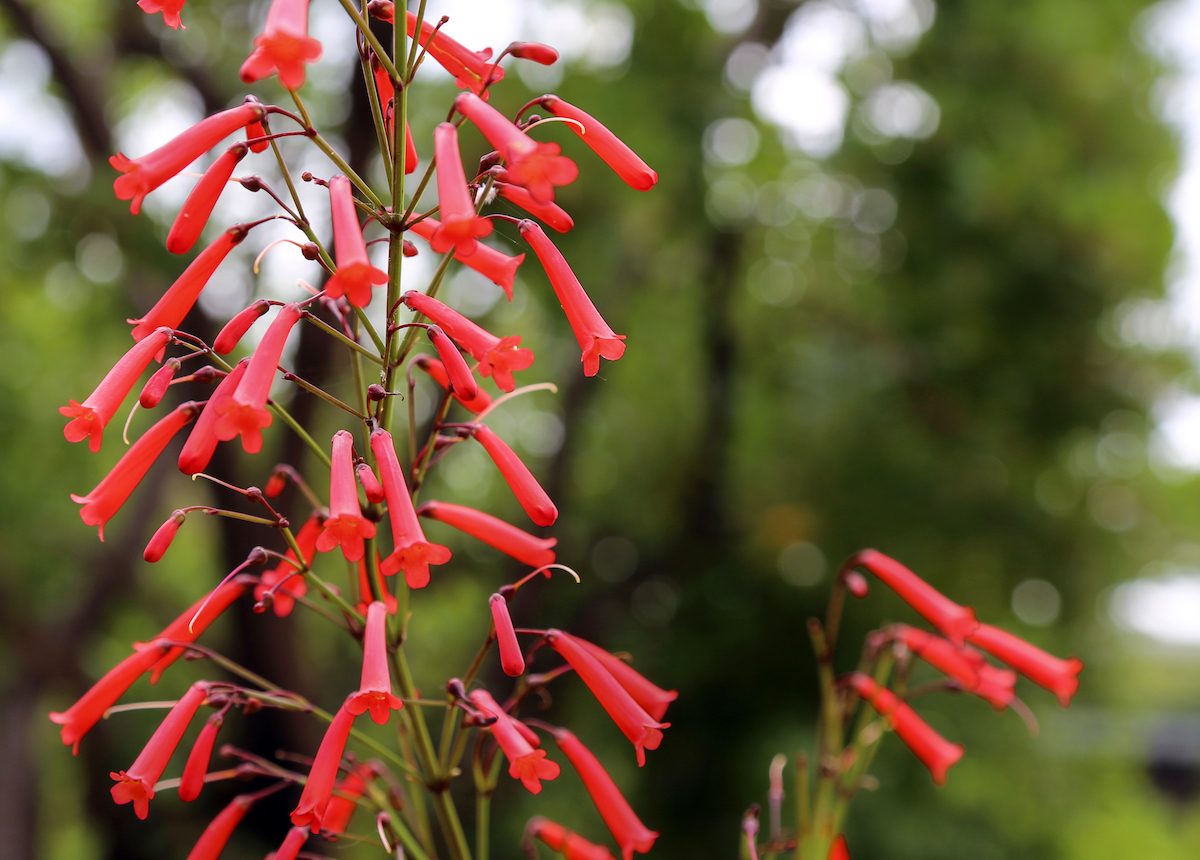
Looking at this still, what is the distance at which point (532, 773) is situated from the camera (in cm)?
127

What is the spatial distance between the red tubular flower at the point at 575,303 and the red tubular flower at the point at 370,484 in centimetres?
29

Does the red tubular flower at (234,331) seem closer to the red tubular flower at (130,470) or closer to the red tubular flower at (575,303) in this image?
the red tubular flower at (130,470)

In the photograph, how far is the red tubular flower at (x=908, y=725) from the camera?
1813 millimetres

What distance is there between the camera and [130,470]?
4.54 feet

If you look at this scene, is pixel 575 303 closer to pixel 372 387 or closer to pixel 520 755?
pixel 372 387

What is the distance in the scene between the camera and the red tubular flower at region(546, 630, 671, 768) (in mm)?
1315

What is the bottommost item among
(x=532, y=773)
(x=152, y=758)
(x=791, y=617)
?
(x=152, y=758)

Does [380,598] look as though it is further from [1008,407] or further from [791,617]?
[791,617]

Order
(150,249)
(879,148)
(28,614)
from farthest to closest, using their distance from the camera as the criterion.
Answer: (28,614), (879,148), (150,249)

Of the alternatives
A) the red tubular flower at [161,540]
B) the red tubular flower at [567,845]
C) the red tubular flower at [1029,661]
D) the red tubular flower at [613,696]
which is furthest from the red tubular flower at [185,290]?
the red tubular flower at [1029,661]

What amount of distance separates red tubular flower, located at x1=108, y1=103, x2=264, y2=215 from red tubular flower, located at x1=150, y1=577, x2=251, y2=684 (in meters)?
0.49

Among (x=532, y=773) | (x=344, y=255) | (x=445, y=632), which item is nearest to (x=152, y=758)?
(x=532, y=773)

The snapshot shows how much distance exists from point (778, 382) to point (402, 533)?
19.0 ft

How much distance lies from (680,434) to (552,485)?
1.19m
